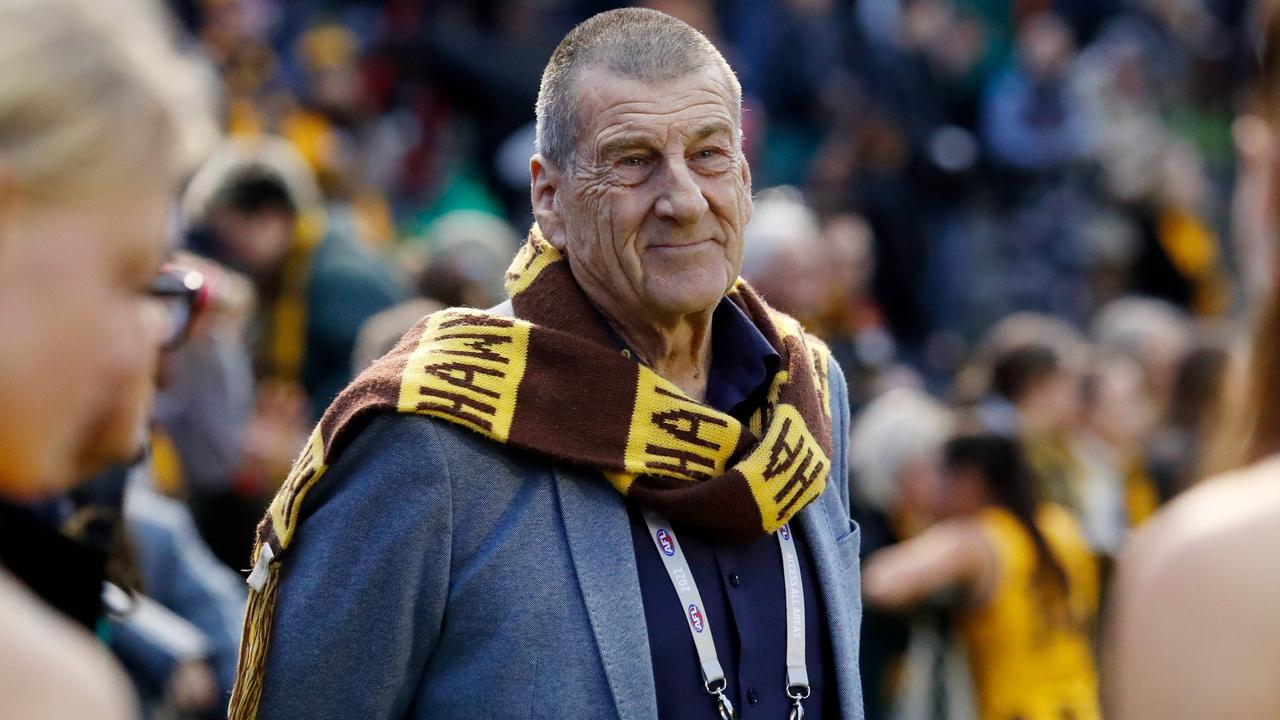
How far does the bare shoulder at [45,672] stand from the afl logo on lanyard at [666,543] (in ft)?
6.50

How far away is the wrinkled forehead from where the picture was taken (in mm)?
3371

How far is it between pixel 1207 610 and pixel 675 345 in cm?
181

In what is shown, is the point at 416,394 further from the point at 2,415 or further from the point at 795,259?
the point at 795,259

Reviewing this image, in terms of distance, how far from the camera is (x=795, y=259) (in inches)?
284

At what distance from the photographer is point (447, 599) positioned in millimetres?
3111

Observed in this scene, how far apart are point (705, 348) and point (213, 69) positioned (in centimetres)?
700

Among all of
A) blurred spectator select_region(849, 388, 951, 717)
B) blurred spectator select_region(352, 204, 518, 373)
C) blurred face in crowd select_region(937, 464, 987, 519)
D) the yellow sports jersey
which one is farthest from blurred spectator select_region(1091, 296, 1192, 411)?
blurred spectator select_region(352, 204, 518, 373)

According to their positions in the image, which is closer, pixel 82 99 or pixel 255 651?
pixel 82 99

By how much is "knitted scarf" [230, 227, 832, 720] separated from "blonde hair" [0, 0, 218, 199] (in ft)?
5.37

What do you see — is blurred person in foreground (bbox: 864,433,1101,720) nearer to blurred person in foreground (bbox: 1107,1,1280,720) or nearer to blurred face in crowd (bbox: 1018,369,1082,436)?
blurred face in crowd (bbox: 1018,369,1082,436)

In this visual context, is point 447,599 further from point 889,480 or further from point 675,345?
point 889,480

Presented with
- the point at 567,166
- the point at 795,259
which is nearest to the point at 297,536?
the point at 567,166

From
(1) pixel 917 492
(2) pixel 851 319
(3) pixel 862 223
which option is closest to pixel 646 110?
(1) pixel 917 492

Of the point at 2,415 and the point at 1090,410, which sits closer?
the point at 2,415
